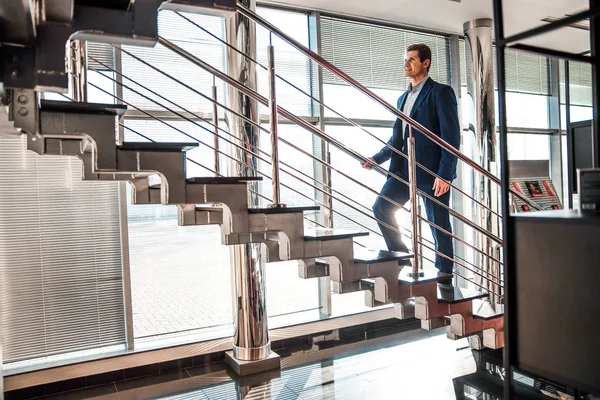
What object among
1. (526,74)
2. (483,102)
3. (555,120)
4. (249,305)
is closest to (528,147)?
(555,120)

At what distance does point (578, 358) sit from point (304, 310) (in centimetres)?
303

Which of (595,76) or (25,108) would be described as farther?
(25,108)

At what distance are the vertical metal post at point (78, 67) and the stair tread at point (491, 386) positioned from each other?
255 centimetres

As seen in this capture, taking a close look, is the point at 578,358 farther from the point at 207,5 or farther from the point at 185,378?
the point at 185,378

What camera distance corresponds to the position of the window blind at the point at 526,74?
5.36 metres

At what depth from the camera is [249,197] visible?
10.9 feet

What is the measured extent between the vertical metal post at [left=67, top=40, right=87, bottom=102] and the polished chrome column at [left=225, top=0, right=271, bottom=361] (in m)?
1.08

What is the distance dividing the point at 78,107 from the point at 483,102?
137 inches

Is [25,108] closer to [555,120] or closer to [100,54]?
[100,54]

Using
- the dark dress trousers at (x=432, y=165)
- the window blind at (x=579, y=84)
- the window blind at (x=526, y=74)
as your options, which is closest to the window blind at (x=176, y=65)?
the dark dress trousers at (x=432, y=165)

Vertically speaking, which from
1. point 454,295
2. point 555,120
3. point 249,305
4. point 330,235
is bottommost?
point 249,305

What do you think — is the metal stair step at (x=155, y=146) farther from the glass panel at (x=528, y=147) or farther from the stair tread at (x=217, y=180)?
the glass panel at (x=528, y=147)

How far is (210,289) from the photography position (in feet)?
12.4

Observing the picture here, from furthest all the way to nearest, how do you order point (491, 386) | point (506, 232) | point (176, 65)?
point (176, 65) → point (491, 386) → point (506, 232)
